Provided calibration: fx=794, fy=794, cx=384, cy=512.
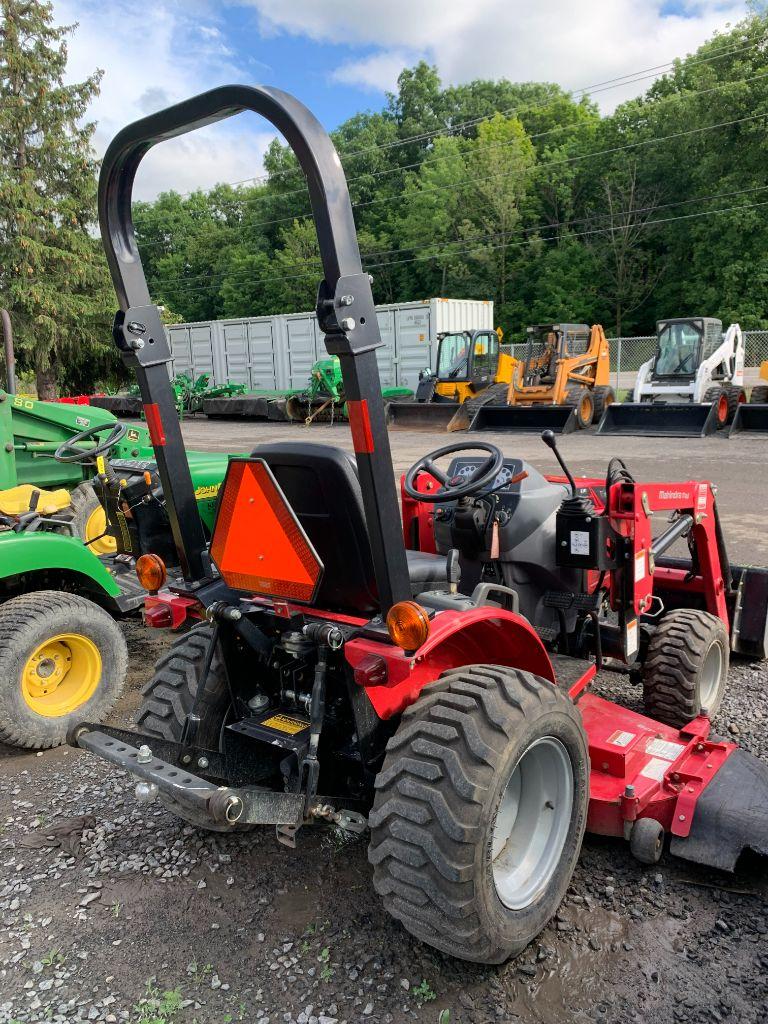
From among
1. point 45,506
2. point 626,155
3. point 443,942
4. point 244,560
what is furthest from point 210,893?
point 626,155

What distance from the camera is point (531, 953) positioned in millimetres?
2348

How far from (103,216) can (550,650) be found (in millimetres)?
2561

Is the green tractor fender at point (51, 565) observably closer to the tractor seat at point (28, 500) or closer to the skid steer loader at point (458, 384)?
the tractor seat at point (28, 500)

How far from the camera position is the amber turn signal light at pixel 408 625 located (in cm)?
204

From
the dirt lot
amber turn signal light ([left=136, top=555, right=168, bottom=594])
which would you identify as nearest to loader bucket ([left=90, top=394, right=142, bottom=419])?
the dirt lot

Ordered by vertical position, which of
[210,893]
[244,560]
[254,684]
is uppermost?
[244,560]

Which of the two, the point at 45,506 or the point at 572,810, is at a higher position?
the point at 45,506

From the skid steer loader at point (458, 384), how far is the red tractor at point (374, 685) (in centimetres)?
1438

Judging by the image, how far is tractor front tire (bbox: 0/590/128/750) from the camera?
368 centimetres

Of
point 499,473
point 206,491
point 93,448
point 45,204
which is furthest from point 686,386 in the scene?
point 45,204

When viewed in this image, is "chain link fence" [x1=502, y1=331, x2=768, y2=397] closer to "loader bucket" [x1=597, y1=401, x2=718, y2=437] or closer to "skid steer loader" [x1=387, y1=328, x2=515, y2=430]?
"skid steer loader" [x1=387, y1=328, x2=515, y2=430]

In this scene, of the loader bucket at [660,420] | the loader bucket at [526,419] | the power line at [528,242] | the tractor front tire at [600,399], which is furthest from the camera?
the power line at [528,242]

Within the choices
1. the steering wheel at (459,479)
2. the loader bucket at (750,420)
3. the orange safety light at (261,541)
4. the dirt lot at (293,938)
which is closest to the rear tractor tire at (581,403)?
the loader bucket at (750,420)

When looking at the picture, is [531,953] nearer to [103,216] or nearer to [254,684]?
[254,684]
